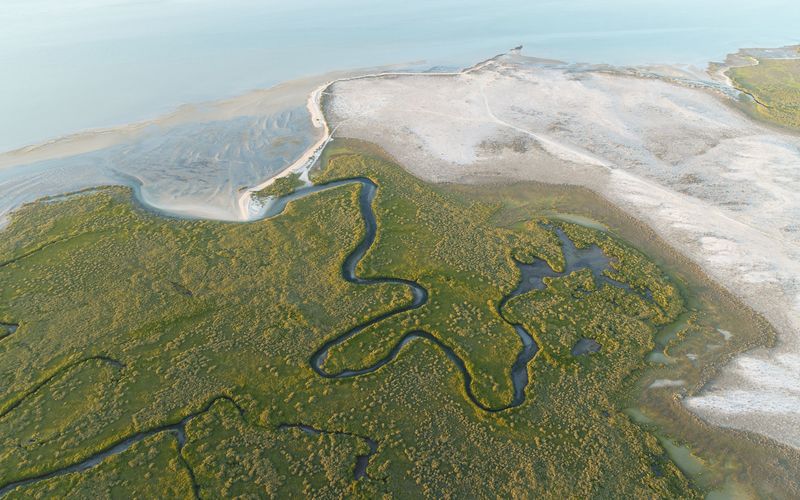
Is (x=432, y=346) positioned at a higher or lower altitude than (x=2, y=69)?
lower

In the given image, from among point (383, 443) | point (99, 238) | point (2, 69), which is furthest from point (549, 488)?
point (2, 69)

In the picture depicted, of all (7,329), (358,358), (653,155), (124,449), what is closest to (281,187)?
(358,358)

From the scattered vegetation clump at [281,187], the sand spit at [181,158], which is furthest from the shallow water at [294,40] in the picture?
the scattered vegetation clump at [281,187]

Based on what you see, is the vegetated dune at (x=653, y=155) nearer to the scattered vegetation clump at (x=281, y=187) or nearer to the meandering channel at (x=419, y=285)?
the meandering channel at (x=419, y=285)

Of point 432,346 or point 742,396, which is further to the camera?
point 432,346

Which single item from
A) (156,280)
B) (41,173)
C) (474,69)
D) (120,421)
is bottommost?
(120,421)

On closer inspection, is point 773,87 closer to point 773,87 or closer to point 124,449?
point 773,87

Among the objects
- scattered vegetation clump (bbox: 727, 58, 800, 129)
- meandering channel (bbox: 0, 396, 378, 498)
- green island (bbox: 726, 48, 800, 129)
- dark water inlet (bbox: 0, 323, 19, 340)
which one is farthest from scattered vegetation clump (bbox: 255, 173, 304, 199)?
scattered vegetation clump (bbox: 727, 58, 800, 129)

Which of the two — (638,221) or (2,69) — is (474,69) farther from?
(2,69)
